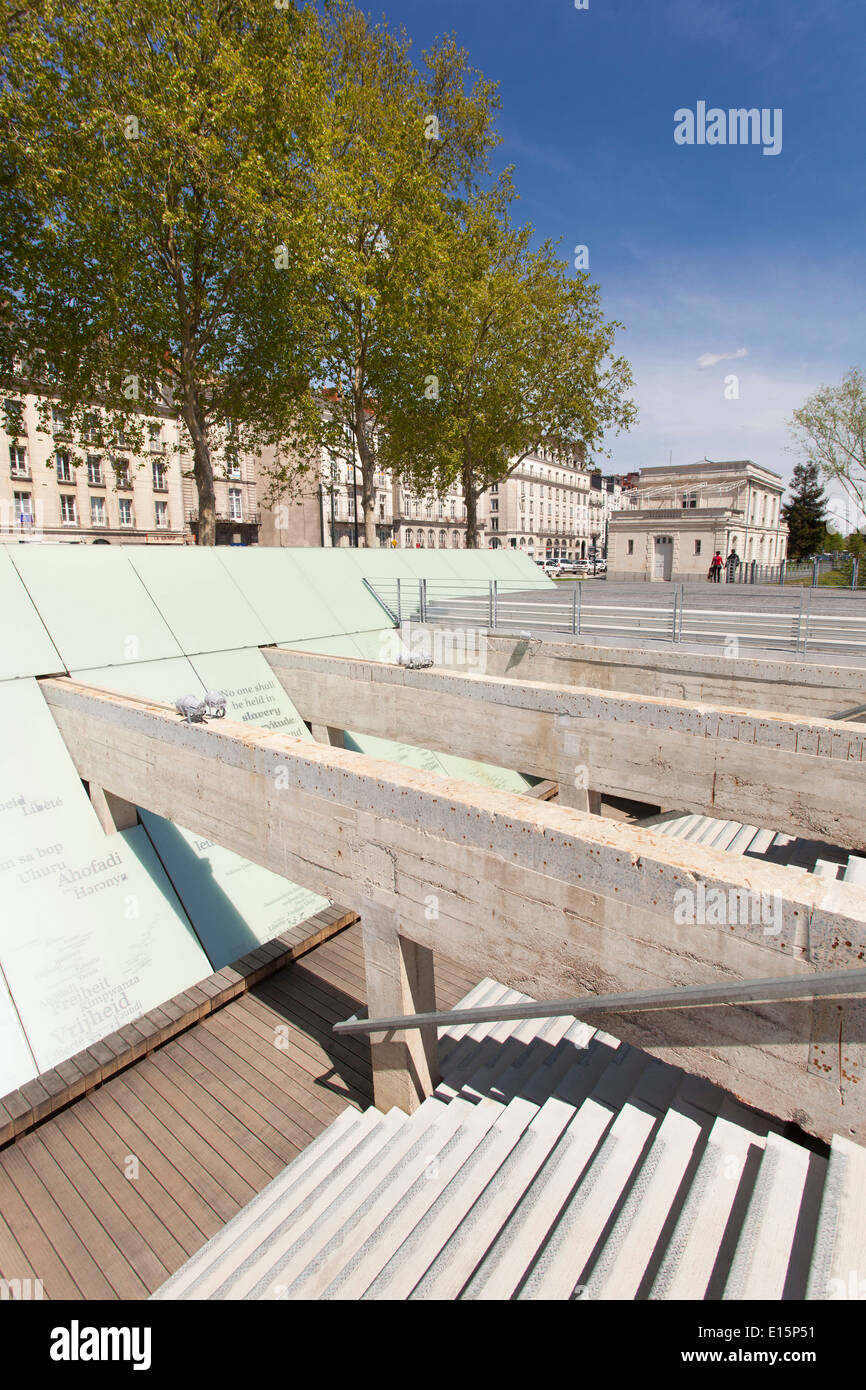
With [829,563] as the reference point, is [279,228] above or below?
above

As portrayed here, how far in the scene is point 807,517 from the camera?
2586 inches

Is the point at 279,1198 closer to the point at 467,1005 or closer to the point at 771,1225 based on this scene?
the point at 467,1005

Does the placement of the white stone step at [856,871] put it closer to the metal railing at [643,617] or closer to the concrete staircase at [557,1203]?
the concrete staircase at [557,1203]

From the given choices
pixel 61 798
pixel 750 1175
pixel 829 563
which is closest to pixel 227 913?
pixel 61 798

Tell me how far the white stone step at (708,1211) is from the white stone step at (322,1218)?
207 cm

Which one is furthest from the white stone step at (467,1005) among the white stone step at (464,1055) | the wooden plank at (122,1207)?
the wooden plank at (122,1207)

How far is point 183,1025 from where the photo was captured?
7.29m

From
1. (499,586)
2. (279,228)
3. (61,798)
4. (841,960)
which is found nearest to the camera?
(841,960)

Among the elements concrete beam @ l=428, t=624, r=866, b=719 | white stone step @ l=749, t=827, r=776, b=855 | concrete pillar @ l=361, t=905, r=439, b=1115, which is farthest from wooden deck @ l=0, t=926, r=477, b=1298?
concrete beam @ l=428, t=624, r=866, b=719

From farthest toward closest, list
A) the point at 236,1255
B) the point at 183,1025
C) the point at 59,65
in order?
1. the point at 59,65
2. the point at 183,1025
3. the point at 236,1255

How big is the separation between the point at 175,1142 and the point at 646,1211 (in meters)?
4.44

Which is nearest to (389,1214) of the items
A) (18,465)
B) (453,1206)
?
(453,1206)
